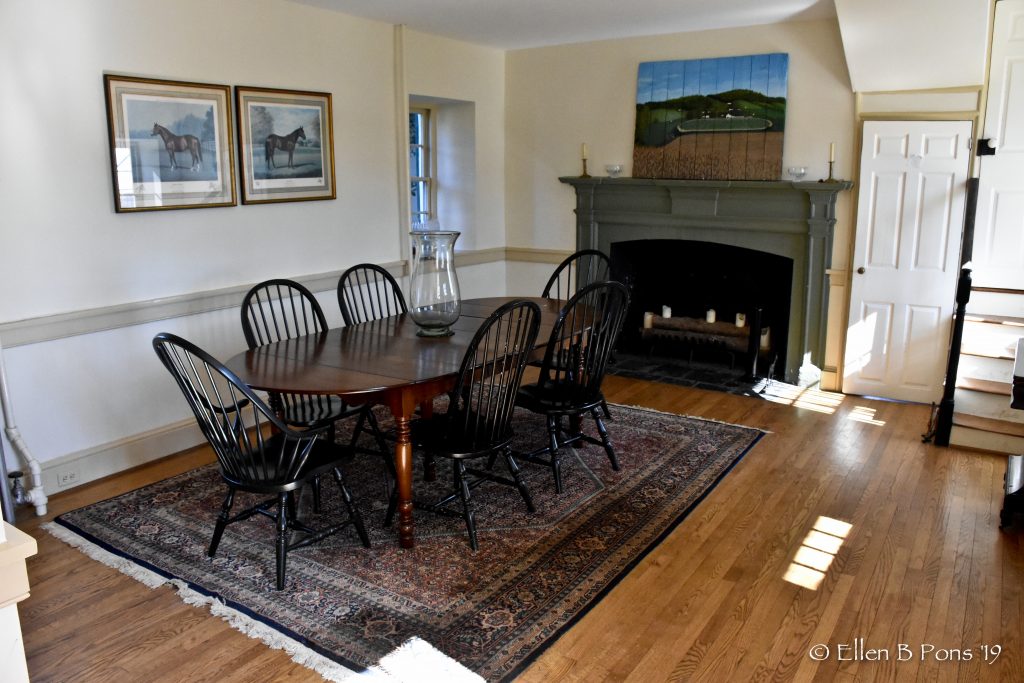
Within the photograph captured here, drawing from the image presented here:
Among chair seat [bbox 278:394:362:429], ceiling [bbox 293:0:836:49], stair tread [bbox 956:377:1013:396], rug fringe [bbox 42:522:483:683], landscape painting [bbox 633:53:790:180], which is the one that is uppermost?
ceiling [bbox 293:0:836:49]

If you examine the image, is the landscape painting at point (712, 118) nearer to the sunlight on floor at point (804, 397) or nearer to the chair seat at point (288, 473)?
the sunlight on floor at point (804, 397)

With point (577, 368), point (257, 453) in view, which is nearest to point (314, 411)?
point (257, 453)

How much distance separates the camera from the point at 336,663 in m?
2.33

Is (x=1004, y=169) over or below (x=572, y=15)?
below

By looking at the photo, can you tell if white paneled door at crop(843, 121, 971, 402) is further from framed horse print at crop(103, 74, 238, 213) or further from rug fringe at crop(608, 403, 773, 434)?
framed horse print at crop(103, 74, 238, 213)

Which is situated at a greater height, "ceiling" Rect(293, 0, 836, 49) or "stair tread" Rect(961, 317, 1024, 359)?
"ceiling" Rect(293, 0, 836, 49)

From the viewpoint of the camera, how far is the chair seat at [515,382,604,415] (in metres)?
3.48

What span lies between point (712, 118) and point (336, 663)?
4.25m

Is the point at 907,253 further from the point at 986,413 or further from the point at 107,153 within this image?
the point at 107,153

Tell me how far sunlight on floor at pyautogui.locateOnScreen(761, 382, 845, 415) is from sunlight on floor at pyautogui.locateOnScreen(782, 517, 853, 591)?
166cm

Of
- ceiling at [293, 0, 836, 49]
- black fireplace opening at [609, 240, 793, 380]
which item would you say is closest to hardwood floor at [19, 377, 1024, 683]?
black fireplace opening at [609, 240, 793, 380]

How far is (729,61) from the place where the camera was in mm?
5180

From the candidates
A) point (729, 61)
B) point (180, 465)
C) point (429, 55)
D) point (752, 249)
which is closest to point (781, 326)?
point (752, 249)

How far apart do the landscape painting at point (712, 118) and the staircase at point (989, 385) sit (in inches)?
60.5
